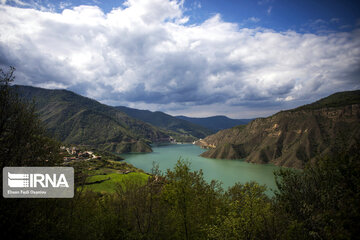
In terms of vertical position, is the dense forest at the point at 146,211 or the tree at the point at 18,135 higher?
the tree at the point at 18,135

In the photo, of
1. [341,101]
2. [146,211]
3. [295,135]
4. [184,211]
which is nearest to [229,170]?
[295,135]

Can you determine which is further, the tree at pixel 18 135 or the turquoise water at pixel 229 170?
the turquoise water at pixel 229 170

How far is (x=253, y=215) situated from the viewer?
11.9 metres

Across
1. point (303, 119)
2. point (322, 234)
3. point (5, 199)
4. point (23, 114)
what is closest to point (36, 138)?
point (23, 114)

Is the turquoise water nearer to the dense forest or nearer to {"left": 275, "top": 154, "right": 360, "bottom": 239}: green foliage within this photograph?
{"left": 275, "top": 154, "right": 360, "bottom": 239}: green foliage
